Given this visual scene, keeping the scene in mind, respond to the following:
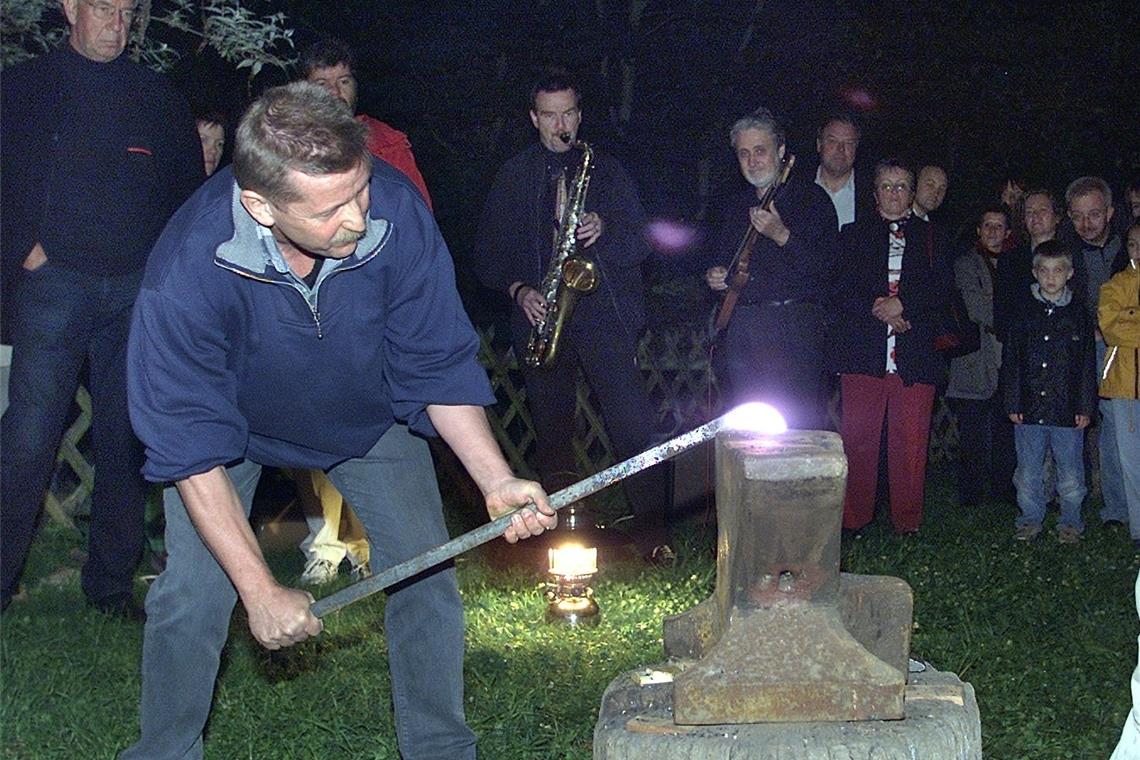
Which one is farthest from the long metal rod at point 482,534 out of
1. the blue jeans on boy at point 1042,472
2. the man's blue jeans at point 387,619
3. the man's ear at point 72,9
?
the blue jeans on boy at point 1042,472

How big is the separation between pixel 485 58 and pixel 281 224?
650 cm

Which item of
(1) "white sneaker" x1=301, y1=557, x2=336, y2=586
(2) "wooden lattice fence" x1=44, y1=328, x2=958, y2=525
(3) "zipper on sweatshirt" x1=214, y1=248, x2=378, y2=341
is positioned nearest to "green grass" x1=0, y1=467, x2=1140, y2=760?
(1) "white sneaker" x1=301, y1=557, x2=336, y2=586

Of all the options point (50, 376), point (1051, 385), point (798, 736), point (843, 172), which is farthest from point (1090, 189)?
point (798, 736)

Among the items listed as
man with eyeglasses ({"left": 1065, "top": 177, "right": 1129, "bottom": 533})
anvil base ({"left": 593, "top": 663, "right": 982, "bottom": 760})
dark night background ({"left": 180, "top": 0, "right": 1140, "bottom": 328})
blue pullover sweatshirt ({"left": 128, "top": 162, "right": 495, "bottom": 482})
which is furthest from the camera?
dark night background ({"left": 180, "top": 0, "right": 1140, "bottom": 328})

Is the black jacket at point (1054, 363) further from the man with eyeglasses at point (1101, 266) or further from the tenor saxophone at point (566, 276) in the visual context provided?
the tenor saxophone at point (566, 276)

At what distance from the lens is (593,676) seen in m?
4.57

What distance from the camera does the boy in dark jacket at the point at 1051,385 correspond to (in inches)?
261

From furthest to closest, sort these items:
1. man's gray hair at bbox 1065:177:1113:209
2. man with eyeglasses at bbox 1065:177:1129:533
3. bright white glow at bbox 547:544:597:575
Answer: man's gray hair at bbox 1065:177:1113:209 → man with eyeglasses at bbox 1065:177:1129:533 → bright white glow at bbox 547:544:597:575

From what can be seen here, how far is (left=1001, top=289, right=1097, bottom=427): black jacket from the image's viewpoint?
21.7 feet

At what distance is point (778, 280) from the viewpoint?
596cm

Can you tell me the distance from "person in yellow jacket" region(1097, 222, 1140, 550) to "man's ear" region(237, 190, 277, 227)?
478 cm

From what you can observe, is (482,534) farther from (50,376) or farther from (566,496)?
(50,376)

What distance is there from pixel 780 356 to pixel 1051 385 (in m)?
1.49

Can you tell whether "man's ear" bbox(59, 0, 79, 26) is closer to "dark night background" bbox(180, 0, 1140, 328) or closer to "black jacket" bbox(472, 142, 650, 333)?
"black jacket" bbox(472, 142, 650, 333)
